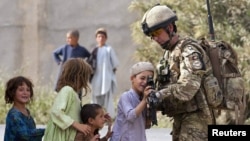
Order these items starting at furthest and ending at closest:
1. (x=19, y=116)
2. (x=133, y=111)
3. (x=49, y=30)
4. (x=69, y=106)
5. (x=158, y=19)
Answer: 1. (x=49, y=30)
2. (x=19, y=116)
3. (x=133, y=111)
4. (x=69, y=106)
5. (x=158, y=19)

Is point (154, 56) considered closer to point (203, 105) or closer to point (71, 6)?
point (71, 6)

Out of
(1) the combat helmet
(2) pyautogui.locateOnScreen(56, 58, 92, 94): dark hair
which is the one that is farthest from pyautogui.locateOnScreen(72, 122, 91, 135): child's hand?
(1) the combat helmet

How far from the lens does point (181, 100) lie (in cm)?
692

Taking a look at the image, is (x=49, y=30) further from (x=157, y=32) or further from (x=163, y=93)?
(x=163, y=93)

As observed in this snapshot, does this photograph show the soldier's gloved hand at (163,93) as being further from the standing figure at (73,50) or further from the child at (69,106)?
the standing figure at (73,50)

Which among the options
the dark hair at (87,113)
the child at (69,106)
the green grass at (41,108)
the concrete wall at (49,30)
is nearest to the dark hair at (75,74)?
the child at (69,106)

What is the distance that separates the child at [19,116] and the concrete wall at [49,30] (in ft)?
35.6

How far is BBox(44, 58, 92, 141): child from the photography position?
7.13 metres

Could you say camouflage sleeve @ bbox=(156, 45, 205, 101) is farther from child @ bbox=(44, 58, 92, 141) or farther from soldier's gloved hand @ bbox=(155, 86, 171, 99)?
child @ bbox=(44, 58, 92, 141)

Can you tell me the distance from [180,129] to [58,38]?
12.0 m

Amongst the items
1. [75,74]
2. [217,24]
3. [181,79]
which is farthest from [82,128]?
[217,24]

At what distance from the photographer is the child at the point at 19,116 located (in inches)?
293

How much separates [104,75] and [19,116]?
26.9 feet

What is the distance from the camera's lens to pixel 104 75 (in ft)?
51.3
